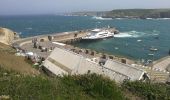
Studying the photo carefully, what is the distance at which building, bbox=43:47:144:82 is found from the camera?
22675mm

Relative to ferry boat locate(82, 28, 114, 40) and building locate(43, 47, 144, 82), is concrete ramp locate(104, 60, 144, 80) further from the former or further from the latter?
ferry boat locate(82, 28, 114, 40)

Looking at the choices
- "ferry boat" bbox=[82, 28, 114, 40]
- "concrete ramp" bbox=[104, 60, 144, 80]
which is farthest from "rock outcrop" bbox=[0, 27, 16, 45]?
"concrete ramp" bbox=[104, 60, 144, 80]

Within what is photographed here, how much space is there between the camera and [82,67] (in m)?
27.2

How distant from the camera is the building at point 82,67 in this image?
2267cm

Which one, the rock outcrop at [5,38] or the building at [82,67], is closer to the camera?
the building at [82,67]

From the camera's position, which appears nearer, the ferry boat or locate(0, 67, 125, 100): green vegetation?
locate(0, 67, 125, 100): green vegetation

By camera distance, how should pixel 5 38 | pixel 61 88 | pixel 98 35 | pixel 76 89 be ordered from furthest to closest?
pixel 98 35
pixel 5 38
pixel 76 89
pixel 61 88

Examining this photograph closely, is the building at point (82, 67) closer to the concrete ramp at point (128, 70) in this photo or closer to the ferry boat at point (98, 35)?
the concrete ramp at point (128, 70)

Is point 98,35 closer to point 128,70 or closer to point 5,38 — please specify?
point 5,38

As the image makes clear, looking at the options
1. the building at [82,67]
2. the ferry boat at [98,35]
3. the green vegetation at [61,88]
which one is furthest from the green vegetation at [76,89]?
the ferry boat at [98,35]

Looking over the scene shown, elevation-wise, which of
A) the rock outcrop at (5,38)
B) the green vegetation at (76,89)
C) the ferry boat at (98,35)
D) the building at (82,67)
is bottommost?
the ferry boat at (98,35)

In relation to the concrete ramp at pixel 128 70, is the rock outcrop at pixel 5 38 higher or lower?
lower

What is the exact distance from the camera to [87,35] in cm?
8594

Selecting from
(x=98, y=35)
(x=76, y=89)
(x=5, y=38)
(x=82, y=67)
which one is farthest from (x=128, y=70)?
(x=98, y=35)
